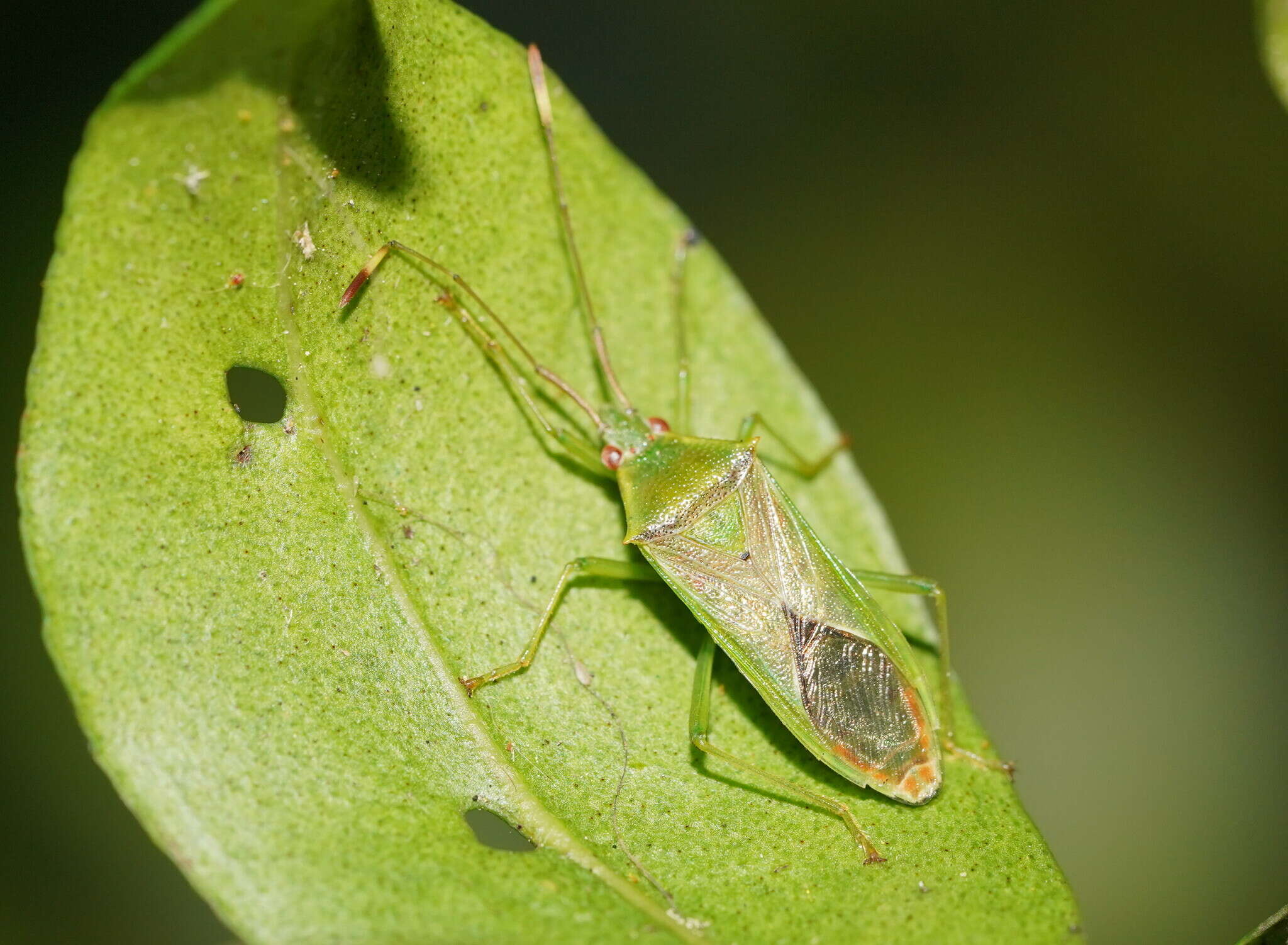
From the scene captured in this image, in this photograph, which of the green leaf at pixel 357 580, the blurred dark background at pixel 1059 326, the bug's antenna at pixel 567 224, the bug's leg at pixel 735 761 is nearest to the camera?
the green leaf at pixel 357 580

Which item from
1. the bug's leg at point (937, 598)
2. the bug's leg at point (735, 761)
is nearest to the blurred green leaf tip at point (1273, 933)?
the bug's leg at point (735, 761)

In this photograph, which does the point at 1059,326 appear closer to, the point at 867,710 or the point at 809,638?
the point at 809,638

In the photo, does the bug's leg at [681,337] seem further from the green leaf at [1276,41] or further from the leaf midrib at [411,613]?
the green leaf at [1276,41]

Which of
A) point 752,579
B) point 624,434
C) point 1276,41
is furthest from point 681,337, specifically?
point 1276,41

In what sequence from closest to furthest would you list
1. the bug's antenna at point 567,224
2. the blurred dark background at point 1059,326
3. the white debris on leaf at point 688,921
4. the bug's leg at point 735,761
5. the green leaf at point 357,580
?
1. the green leaf at point 357,580
2. the white debris on leaf at point 688,921
3. the bug's leg at point 735,761
4. the bug's antenna at point 567,224
5. the blurred dark background at point 1059,326

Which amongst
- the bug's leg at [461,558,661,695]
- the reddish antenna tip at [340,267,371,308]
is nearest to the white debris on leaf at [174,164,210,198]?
the reddish antenna tip at [340,267,371,308]

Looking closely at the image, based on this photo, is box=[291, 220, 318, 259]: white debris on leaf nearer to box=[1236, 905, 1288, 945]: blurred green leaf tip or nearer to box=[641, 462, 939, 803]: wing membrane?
box=[641, 462, 939, 803]: wing membrane
